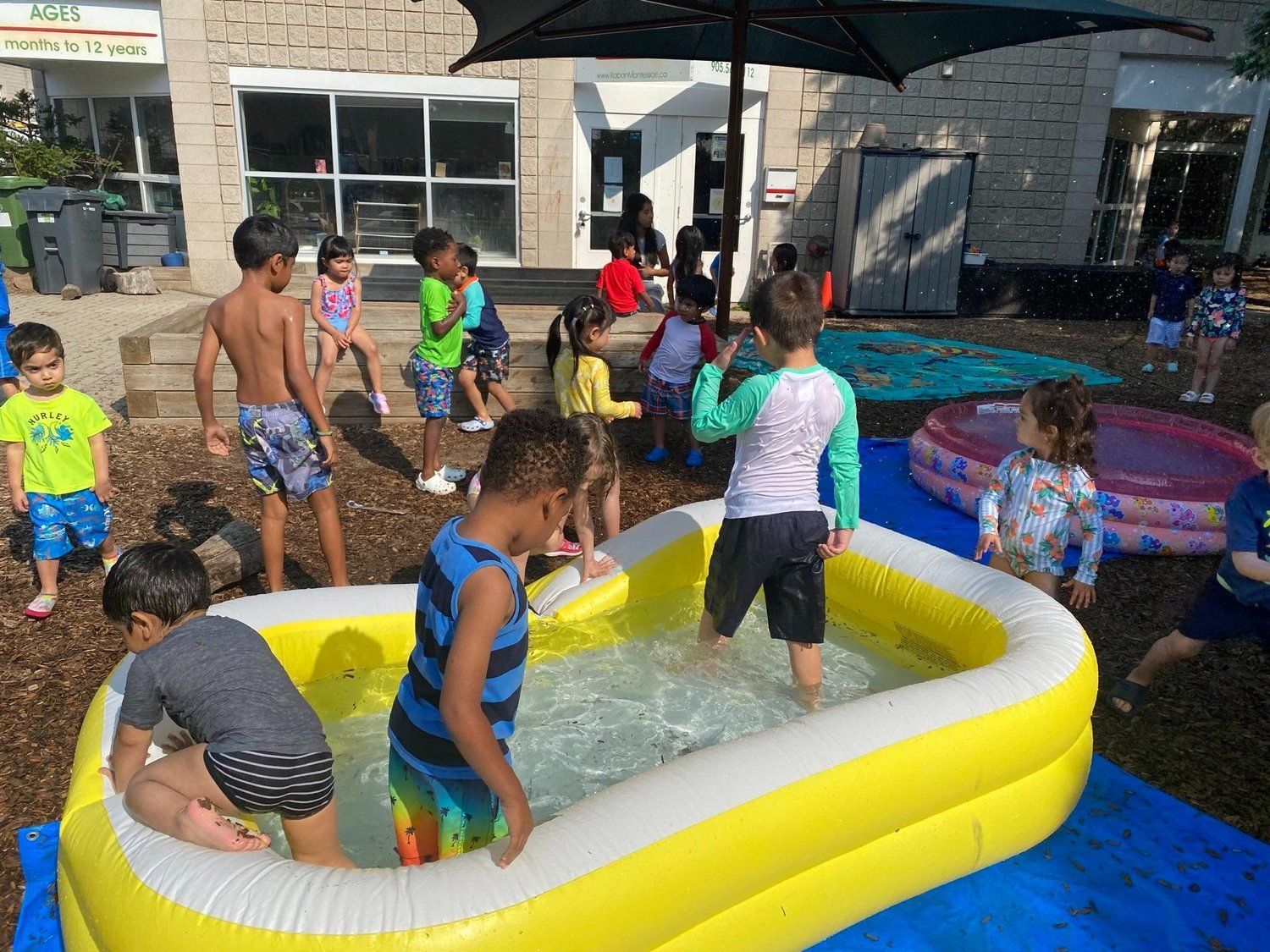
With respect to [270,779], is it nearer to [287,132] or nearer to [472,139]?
[472,139]

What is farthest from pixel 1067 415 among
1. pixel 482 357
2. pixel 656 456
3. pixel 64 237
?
pixel 64 237

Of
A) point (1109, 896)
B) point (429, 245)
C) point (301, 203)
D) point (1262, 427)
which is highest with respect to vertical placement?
point (301, 203)

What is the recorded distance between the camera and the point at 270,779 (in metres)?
2.26

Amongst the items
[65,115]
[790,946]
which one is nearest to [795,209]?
[65,115]

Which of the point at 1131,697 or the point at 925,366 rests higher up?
the point at 925,366

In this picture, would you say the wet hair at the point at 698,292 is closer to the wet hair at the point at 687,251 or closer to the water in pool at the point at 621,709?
the wet hair at the point at 687,251

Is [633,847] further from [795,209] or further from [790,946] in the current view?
[795,209]

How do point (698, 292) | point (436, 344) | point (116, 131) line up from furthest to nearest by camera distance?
point (116, 131) → point (436, 344) → point (698, 292)

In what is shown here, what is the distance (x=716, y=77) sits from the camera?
1297 centimetres

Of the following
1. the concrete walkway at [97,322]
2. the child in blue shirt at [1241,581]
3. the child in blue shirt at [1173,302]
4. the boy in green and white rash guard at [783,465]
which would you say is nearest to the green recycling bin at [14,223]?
the concrete walkway at [97,322]

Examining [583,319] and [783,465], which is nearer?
[783,465]

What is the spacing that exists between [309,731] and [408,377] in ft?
17.3

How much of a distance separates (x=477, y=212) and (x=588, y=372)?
29.6ft

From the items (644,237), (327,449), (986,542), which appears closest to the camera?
(986,542)
